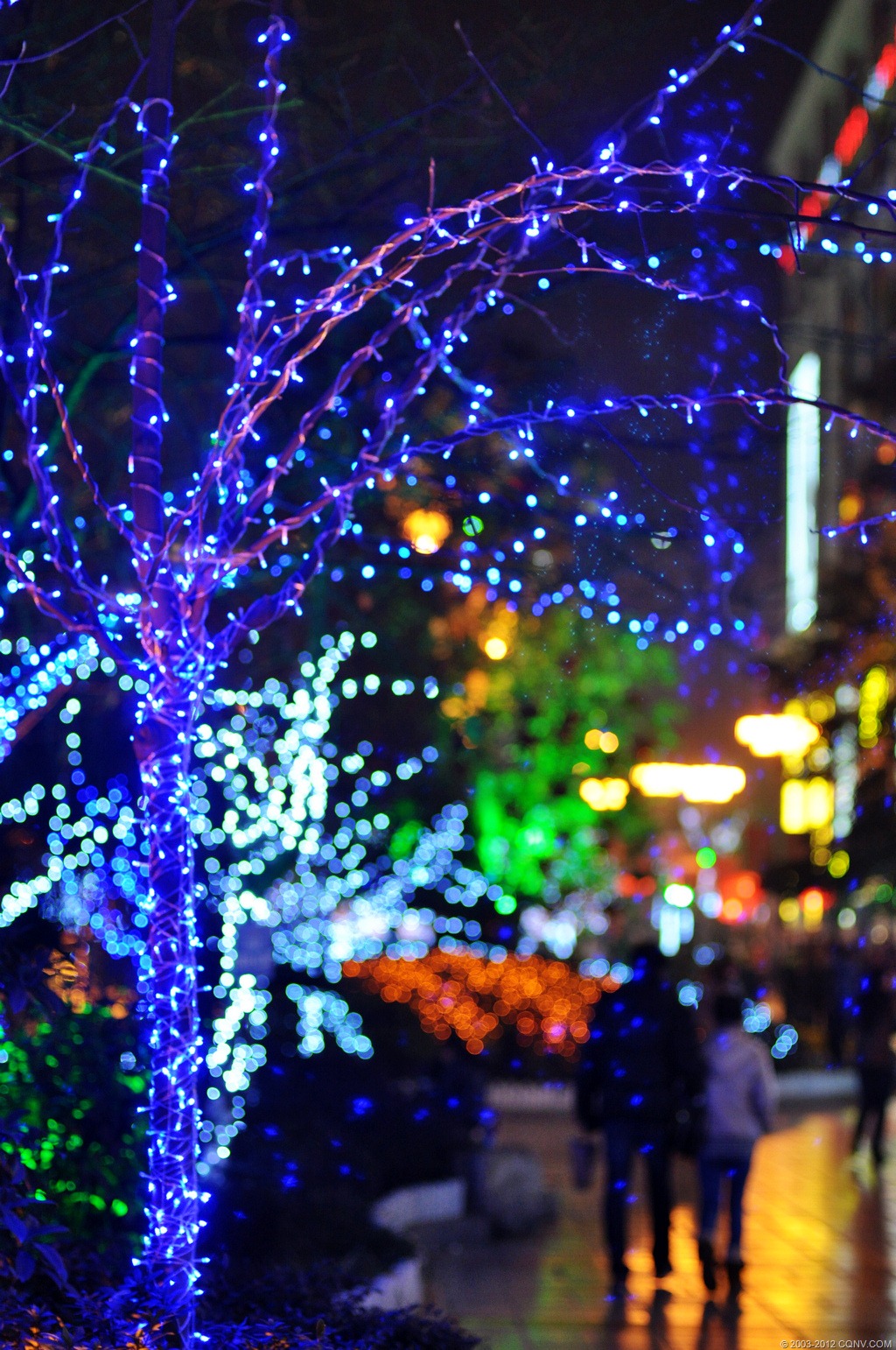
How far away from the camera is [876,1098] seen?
41.2 feet

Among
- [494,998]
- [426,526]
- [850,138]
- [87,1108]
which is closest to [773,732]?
[494,998]

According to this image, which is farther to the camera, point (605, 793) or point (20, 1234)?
point (605, 793)

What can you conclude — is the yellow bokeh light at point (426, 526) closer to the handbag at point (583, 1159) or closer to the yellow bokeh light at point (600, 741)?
the handbag at point (583, 1159)

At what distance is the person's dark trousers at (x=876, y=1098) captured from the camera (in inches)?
491

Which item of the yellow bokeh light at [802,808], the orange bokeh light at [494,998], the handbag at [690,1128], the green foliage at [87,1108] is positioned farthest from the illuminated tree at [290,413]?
the yellow bokeh light at [802,808]

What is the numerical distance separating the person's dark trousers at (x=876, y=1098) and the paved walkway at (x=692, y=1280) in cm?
38

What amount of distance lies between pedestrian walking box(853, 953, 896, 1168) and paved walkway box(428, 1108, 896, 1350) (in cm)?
49

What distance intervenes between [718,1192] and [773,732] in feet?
33.4

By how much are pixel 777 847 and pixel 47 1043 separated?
27995mm

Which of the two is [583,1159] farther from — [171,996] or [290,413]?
[171,996]

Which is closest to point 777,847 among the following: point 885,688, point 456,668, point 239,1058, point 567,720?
point 885,688

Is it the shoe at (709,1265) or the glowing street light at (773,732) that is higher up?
the glowing street light at (773,732)

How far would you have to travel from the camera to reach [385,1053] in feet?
46.3

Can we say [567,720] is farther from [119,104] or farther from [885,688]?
[885,688]
